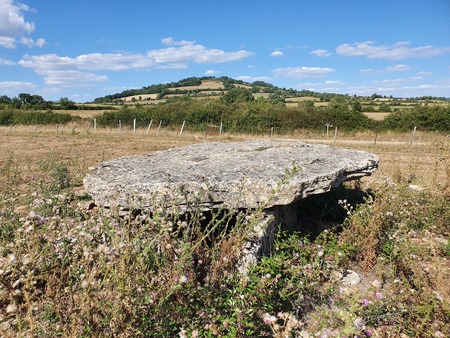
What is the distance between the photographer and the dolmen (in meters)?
4.47

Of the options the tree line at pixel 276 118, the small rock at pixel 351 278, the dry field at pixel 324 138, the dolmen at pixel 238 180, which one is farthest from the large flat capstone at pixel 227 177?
the tree line at pixel 276 118

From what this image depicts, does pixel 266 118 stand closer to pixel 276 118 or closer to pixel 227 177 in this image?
pixel 276 118

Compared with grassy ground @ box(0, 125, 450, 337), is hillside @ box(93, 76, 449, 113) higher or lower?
higher

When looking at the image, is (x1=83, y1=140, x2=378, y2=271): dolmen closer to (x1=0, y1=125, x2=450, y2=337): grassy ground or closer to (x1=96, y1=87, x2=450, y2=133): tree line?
(x1=0, y1=125, x2=450, y2=337): grassy ground

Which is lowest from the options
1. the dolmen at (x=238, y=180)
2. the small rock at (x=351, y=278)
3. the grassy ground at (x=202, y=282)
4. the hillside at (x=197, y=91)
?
the small rock at (x=351, y=278)

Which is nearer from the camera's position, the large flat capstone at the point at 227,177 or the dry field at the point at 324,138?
the large flat capstone at the point at 227,177

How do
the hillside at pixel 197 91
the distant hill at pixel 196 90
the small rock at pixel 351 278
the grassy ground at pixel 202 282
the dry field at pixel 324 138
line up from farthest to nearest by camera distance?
the distant hill at pixel 196 90
the hillside at pixel 197 91
the dry field at pixel 324 138
the small rock at pixel 351 278
the grassy ground at pixel 202 282

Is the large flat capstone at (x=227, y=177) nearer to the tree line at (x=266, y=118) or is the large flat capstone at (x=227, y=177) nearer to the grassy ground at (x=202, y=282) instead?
the grassy ground at (x=202, y=282)

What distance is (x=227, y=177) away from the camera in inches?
199

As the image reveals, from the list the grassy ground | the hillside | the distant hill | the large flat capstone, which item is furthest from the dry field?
the distant hill

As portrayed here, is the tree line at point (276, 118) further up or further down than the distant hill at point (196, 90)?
further down

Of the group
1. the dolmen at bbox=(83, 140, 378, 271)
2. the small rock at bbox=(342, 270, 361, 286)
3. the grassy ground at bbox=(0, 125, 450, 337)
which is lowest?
the small rock at bbox=(342, 270, 361, 286)

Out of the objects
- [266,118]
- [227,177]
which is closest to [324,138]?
[266,118]

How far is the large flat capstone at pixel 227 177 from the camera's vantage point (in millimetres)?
4605
